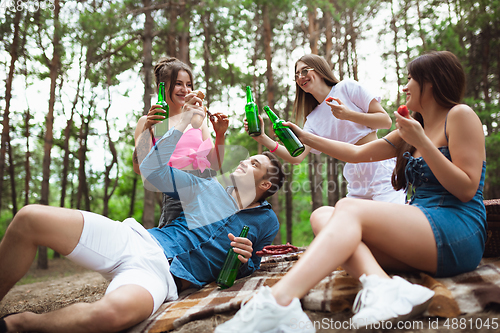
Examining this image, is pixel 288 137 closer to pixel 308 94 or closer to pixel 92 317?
pixel 308 94

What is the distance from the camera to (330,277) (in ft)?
6.76

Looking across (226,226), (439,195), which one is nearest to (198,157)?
(226,226)

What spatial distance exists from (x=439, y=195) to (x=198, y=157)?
1770mm

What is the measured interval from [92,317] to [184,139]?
1.57 meters

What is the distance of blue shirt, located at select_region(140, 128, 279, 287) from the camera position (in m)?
2.20

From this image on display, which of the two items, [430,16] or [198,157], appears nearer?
[198,157]

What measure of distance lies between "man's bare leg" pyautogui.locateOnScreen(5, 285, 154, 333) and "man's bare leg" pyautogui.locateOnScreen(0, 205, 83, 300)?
0.76 ft

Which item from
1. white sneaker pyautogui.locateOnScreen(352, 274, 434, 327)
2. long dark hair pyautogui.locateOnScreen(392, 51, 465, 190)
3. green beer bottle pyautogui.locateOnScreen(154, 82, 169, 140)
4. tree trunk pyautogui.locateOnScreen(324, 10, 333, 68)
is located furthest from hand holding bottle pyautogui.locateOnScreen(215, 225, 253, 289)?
tree trunk pyautogui.locateOnScreen(324, 10, 333, 68)

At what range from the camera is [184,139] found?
2777mm

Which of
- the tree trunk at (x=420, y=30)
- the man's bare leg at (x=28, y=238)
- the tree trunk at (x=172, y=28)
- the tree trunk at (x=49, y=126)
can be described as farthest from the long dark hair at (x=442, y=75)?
the tree trunk at (x=420, y=30)

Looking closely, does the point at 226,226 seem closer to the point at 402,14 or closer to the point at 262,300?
the point at 262,300

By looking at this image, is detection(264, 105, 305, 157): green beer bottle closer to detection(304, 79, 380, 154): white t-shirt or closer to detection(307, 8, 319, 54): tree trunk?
detection(304, 79, 380, 154): white t-shirt

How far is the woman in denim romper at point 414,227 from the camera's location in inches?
53.1

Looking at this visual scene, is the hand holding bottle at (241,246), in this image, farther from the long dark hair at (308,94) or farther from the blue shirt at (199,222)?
the long dark hair at (308,94)
